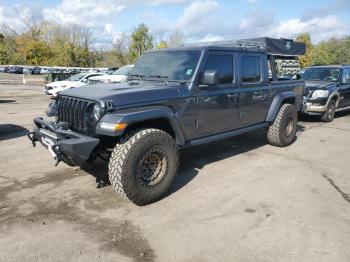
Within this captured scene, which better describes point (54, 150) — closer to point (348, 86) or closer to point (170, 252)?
point (170, 252)

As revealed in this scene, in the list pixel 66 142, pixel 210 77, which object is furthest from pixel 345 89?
pixel 66 142

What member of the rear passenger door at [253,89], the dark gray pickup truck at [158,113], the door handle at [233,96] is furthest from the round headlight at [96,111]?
the rear passenger door at [253,89]

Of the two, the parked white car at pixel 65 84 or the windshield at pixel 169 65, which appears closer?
Answer: the windshield at pixel 169 65

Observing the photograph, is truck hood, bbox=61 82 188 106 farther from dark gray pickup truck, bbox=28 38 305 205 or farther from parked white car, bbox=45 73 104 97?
parked white car, bbox=45 73 104 97

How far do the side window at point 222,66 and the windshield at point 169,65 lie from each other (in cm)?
24

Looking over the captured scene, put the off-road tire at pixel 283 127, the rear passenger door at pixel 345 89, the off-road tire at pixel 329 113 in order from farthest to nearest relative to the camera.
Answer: the rear passenger door at pixel 345 89 < the off-road tire at pixel 329 113 < the off-road tire at pixel 283 127

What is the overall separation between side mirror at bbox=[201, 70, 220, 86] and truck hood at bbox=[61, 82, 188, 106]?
0.31 meters

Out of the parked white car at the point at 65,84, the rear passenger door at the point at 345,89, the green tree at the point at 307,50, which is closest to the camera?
the rear passenger door at the point at 345,89

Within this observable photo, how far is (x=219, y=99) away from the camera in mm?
5395

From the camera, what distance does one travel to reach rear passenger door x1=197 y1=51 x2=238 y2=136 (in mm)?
5179

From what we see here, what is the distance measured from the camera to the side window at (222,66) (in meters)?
5.29

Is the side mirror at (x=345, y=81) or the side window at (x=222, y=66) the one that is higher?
the side window at (x=222, y=66)

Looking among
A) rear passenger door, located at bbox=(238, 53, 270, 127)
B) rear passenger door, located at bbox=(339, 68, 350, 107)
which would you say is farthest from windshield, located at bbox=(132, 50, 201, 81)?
rear passenger door, located at bbox=(339, 68, 350, 107)

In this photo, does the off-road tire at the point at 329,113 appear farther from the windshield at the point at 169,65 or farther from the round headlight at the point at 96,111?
the round headlight at the point at 96,111
